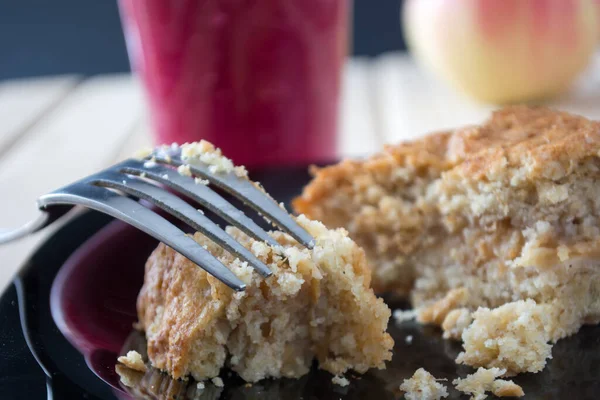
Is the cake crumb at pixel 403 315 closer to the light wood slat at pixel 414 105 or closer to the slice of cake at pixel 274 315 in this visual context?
the slice of cake at pixel 274 315

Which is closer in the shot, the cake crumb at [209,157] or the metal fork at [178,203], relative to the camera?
the metal fork at [178,203]

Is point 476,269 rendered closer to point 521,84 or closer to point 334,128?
point 334,128

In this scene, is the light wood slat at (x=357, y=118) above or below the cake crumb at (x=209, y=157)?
above

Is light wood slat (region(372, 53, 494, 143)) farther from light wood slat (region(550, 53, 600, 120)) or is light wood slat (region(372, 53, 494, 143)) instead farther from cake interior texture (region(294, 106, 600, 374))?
cake interior texture (region(294, 106, 600, 374))

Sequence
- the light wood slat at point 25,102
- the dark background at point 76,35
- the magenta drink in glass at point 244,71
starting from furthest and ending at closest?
the dark background at point 76,35
the light wood slat at point 25,102
the magenta drink in glass at point 244,71

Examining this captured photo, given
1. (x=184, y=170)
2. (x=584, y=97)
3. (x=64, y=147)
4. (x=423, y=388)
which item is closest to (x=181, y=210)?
(x=184, y=170)

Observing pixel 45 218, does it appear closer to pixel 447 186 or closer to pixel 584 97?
pixel 447 186

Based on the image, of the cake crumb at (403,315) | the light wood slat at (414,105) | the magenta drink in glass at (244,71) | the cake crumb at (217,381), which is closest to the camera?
the cake crumb at (217,381)

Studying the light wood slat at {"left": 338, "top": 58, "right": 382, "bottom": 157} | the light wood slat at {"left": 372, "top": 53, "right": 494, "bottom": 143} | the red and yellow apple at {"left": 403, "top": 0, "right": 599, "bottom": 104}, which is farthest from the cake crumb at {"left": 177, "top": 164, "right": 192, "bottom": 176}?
the red and yellow apple at {"left": 403, "top": 0, "right": 599, "bottom": 104}

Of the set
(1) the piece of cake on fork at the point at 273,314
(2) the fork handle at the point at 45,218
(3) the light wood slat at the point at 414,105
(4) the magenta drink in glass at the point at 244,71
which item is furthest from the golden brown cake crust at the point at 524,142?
(3) the light wood slat at the point at 414,105
